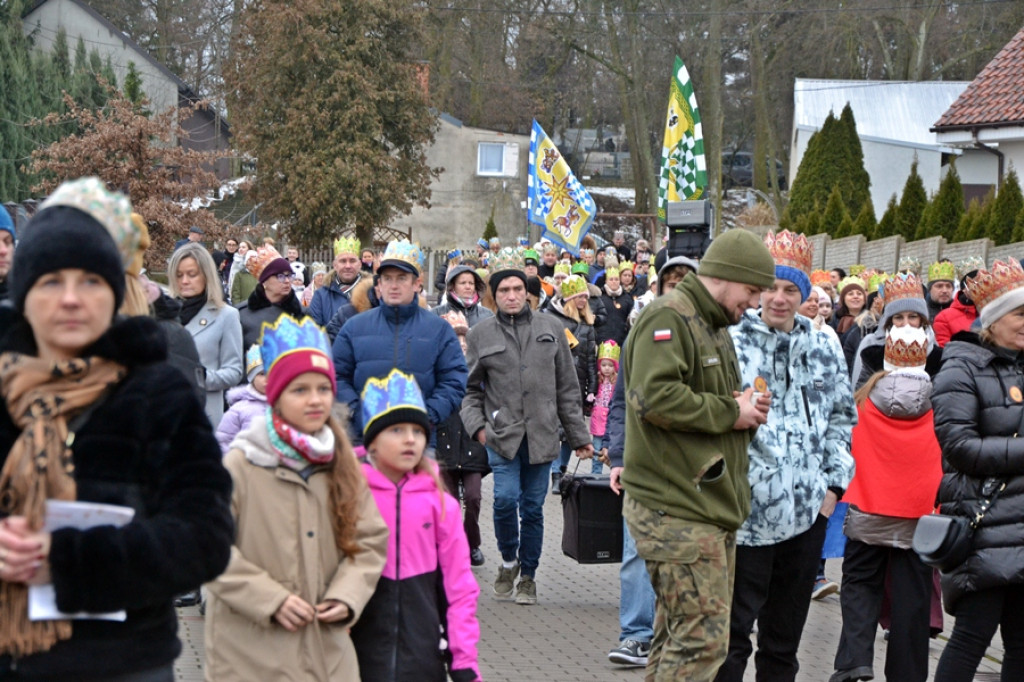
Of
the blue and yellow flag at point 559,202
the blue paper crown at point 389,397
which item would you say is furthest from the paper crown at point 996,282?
the blue and yellow flag at point 559,202

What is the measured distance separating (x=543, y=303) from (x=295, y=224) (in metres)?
27.9

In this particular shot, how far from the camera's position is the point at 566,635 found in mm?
8008

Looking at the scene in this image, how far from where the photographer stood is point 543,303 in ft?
50.9

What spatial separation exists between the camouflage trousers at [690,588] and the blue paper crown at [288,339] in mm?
1580

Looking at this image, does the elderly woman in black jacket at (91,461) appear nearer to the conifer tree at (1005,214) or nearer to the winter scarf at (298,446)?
the winter scarf at (298,446)

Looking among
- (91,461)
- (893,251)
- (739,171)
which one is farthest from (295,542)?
(739,171)

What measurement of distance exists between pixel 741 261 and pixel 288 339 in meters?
1.93

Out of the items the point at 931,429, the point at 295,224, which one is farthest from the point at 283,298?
the point at 295,224

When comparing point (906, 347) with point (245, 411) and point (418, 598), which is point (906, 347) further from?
point (245, 411)

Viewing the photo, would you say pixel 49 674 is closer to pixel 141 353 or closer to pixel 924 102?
pixel 141 353

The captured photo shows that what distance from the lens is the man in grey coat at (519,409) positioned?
337 inches

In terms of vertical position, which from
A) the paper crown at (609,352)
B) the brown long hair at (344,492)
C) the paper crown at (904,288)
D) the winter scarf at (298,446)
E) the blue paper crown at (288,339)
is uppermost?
the paper crown at (904,288)

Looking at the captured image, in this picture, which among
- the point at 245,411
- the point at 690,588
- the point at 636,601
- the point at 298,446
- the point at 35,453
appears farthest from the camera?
the point at 636,601

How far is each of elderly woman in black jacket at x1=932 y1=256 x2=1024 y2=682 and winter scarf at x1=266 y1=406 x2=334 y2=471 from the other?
2851 mm
